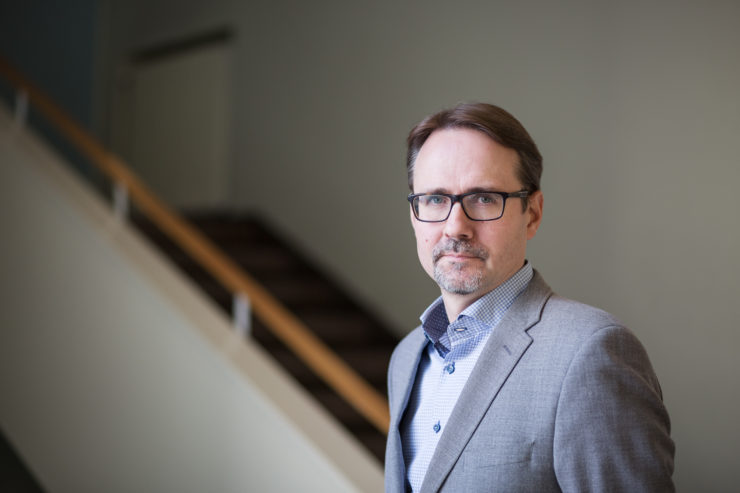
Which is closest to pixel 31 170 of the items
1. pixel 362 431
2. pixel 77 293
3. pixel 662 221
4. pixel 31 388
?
pixel 77 293

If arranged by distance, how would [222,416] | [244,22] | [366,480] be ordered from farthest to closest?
[244,22] → [222,416] → [366,480]

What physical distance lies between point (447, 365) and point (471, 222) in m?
0.27

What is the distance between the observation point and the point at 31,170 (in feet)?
13.2

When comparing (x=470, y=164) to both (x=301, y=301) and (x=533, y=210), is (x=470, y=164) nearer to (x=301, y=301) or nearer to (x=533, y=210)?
(x=533, y=210)

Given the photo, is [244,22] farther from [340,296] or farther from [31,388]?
[31,388]

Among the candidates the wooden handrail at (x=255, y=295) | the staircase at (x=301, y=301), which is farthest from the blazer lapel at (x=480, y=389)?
the staircase at (x=301, y=301)

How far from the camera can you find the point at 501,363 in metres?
1.22

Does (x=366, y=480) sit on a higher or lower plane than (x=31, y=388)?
higher

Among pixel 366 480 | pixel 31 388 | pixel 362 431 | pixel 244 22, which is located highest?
pixel 244 22

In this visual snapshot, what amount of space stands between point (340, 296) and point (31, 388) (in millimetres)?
2344

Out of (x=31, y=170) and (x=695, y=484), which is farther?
(x=31, y=170)

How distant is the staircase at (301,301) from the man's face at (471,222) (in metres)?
2.87

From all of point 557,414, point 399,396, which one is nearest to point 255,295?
point 399,396

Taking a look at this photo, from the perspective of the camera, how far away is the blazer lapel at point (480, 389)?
3.92 feet
